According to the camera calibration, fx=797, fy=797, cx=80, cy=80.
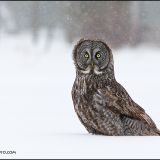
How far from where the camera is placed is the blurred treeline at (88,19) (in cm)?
2642

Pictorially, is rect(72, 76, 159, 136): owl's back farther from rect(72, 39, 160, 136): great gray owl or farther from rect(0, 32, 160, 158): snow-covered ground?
rect(0, 32, 160, 158): snow-covered ground

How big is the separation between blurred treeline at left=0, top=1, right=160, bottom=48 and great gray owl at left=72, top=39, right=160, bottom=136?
17.9m

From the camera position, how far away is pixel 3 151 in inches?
186

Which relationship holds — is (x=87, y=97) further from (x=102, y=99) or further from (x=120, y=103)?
(x=120, y=103)

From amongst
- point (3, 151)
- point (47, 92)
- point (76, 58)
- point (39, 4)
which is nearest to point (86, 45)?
point (76, 58)

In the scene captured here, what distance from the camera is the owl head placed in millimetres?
6094

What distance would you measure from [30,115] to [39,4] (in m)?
24.2

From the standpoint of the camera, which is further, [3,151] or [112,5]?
[112,5]

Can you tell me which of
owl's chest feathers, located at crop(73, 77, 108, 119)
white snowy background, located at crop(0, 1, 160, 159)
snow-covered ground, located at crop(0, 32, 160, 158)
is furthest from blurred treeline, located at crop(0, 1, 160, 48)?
owl's chest feathers, located at crop(73, 77, 108, 119)

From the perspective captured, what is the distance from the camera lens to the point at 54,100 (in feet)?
36.3

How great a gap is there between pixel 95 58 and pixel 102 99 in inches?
14.5

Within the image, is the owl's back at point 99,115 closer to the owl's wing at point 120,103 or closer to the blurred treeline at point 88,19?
the owl's wing at point 120,103

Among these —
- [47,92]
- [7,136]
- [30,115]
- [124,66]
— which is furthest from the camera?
[124,66]

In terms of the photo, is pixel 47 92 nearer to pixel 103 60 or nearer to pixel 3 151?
pixel 103 60
